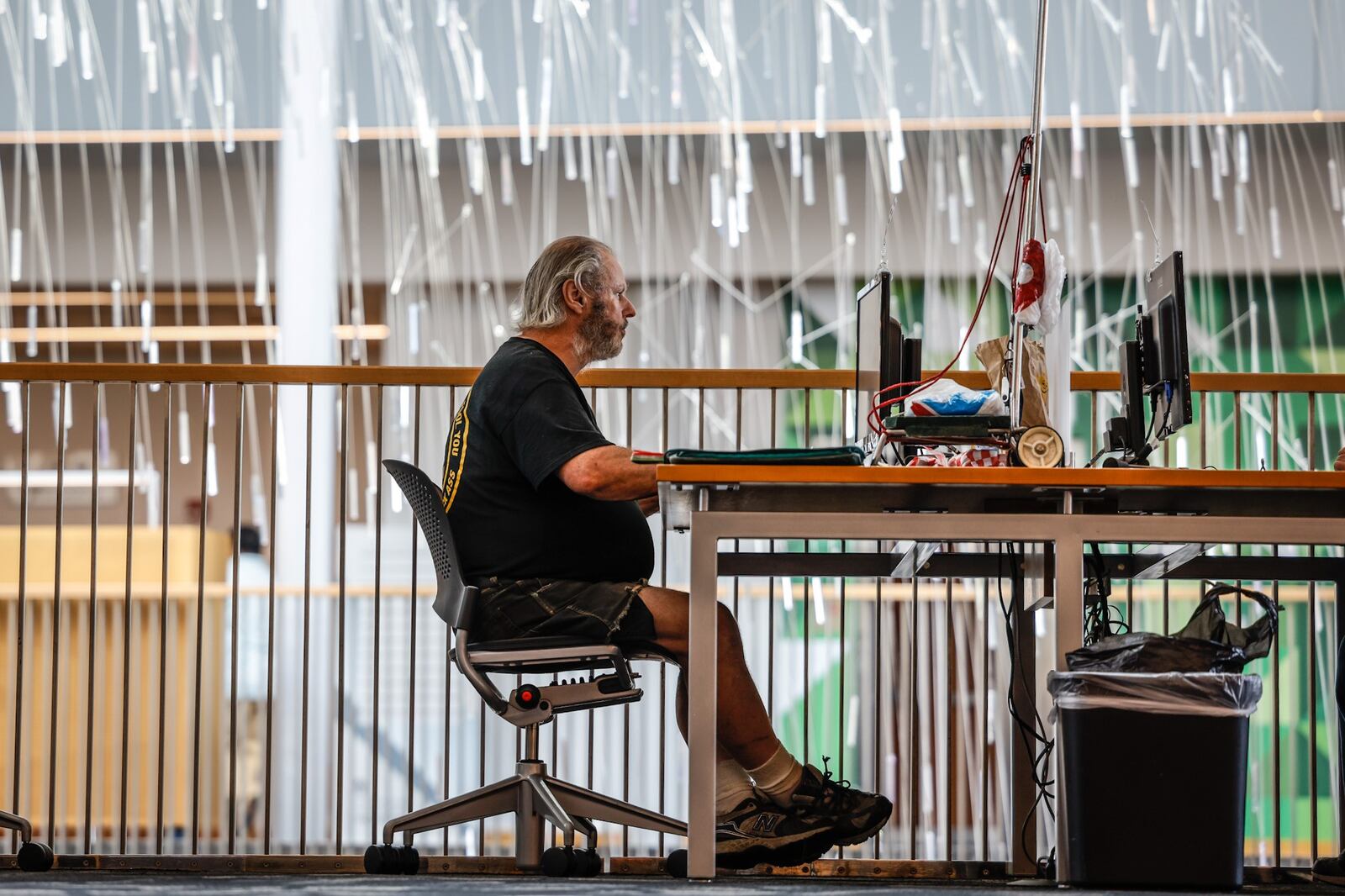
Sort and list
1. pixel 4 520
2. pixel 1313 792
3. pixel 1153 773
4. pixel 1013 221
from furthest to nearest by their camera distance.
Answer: pixel 4 520 < pixel 1013 221 < pixel 1313 792 < pixel 1153 773

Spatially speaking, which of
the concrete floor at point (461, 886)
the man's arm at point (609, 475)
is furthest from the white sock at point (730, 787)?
the man's arm at point (609, 475)

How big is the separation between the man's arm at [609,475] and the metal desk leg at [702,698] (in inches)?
9.8

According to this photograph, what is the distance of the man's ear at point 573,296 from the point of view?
10.6 ft

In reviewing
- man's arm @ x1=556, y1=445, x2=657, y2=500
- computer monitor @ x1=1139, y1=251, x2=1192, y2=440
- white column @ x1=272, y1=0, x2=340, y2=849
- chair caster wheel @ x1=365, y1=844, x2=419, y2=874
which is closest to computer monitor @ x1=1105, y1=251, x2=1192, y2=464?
computer monitor @ x1=1139, y1=251, x2=1192, y2=440

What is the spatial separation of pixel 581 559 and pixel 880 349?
25.6 inches

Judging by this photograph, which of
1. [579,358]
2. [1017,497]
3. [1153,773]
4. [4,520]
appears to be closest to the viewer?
[1153,773]

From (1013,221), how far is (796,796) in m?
3.95

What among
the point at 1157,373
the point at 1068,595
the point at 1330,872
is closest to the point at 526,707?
the point at 1068,595

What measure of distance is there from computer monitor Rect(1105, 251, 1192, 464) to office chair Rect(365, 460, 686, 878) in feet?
3.05

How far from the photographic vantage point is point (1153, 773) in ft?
7.93

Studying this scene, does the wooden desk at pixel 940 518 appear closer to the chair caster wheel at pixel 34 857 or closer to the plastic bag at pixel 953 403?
the plastic bag at pixel 953 403

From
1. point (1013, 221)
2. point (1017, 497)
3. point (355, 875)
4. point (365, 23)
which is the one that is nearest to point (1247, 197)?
point (1013, 221)

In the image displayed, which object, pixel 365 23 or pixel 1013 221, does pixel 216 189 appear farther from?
pixel 1013 221

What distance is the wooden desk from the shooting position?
249 centimetres
